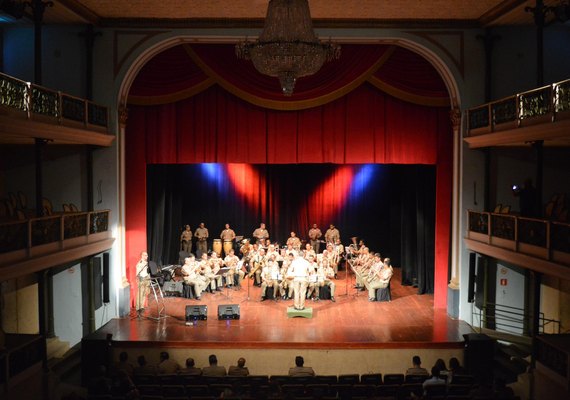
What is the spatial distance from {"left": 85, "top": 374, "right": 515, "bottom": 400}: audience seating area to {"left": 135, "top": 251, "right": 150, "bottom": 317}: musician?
15.9 ft

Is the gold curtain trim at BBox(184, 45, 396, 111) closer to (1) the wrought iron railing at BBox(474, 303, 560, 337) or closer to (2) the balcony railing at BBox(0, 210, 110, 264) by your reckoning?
(2) the balcony railing at BBox(0, 210, 110, 264)

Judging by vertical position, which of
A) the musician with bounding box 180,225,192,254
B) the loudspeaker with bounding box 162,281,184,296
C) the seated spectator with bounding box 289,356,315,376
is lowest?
the seated spectator with bounding box 289,356,315,376

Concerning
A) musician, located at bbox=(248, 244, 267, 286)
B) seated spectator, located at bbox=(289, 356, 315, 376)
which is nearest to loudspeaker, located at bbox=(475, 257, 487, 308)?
musician, located at bbox=(248, 244, 267, 286)

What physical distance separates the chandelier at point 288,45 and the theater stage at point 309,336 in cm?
523

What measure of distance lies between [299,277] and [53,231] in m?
5.21

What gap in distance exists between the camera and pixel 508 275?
13.4 metres

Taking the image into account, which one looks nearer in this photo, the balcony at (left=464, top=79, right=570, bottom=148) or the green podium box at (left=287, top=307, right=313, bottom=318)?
the balcony at (left=464, top=79, right=570, bottom=148)

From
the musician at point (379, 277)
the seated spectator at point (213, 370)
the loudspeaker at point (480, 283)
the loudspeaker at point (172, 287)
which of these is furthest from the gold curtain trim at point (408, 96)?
the seated spectator at point (213, 370)

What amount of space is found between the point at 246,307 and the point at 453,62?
7510 mm

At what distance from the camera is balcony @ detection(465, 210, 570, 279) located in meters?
10.0

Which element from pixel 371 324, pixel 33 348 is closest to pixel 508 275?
pixel 371 324

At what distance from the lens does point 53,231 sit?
11344mm

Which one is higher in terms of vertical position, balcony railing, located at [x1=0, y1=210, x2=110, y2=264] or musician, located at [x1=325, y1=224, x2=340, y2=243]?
balcony railing, located at [x1=0, y1=210, x2=110, y2=264]

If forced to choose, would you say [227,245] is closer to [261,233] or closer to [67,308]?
[261,233]
